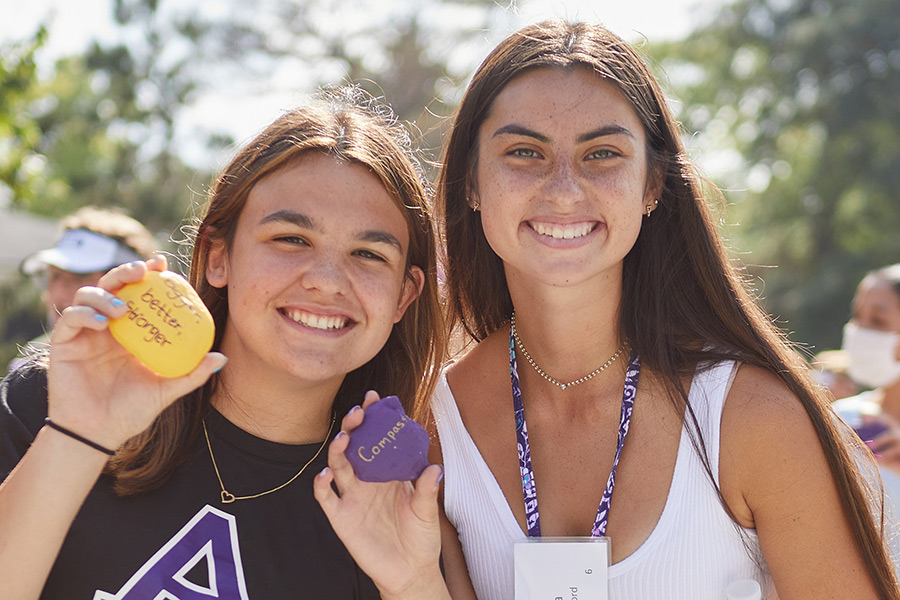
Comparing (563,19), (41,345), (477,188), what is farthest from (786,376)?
(41,345)

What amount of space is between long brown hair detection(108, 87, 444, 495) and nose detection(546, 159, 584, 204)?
484 millimetres

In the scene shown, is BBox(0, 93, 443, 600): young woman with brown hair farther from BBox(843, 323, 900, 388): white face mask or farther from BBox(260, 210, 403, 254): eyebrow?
BBox(843, 323, 900, 388): white face mask

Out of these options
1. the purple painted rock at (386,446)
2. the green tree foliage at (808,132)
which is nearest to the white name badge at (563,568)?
the purple painted rock at (386,446)

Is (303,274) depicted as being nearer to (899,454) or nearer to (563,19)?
(563,19)

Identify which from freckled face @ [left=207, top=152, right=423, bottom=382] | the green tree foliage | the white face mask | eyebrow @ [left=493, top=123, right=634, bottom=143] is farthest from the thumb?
the green tree foliage

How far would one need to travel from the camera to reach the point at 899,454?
15.2 ft

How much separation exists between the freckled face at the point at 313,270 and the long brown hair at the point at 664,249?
1.62ft

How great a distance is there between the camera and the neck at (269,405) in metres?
2.67

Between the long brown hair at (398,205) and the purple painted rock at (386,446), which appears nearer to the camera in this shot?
the purple painted rock at (386,446)

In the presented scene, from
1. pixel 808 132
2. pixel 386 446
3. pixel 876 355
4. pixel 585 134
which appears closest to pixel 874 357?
pixel 876 355

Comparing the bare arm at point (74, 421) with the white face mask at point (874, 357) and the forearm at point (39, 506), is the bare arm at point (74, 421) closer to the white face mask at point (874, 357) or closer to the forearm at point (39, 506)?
the forearm at point (39, 506)

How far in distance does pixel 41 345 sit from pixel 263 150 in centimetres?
95

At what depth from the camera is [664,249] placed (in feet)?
9.80

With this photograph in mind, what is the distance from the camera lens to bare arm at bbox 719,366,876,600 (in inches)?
98.3
